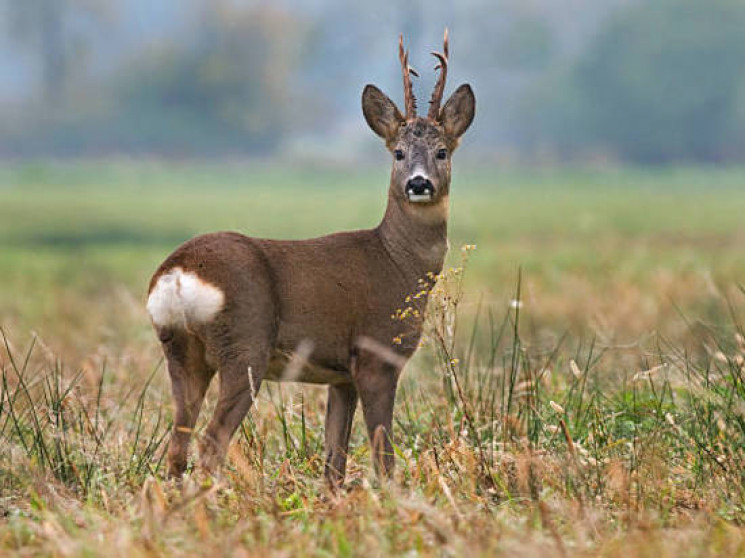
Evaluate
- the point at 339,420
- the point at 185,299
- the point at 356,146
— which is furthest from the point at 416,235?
the point at 356,146

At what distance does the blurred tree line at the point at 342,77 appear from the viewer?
11100 centimetres

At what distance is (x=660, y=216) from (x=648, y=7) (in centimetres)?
10090

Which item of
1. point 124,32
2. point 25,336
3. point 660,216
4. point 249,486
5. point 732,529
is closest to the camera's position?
point 732,529

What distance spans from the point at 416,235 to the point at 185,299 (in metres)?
1.30

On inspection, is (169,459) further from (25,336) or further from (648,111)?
(648,111)

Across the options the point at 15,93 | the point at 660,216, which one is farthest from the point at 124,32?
the point at 660,216

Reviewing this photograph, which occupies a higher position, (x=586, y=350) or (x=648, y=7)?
(x=648, y=7)

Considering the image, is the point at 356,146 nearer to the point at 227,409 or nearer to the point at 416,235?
the point at 416,235

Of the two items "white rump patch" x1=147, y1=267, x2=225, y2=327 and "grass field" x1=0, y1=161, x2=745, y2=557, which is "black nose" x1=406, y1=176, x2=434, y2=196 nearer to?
"grass field" x1=0, y1=161, x2=745, y2=557

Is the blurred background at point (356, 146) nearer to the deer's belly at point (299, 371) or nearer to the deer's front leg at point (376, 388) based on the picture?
the deer's front leg at point (376, 388)

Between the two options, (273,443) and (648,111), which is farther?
(648,111)

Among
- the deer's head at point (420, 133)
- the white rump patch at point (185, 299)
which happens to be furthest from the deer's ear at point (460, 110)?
the white rump patch at point (185, 299)

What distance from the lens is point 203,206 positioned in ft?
186

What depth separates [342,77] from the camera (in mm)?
162875
